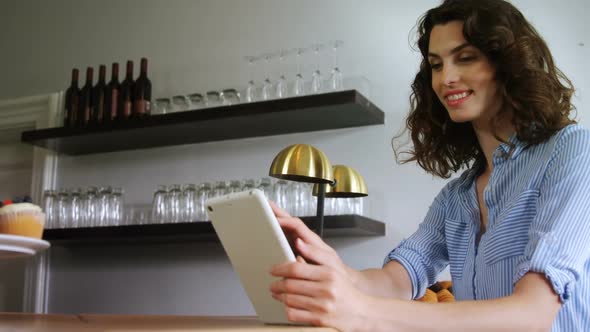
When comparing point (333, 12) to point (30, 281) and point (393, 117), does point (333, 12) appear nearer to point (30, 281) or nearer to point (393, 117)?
point (393, 117)

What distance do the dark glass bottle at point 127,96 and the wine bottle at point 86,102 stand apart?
6.9 inches

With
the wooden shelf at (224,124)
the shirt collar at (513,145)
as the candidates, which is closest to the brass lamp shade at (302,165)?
the shirt collar at (513,145)

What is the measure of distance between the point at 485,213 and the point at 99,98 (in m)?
2.25

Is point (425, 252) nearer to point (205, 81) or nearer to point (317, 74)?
point (317, 74)

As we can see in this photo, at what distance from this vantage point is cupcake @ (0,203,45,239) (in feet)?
6.70

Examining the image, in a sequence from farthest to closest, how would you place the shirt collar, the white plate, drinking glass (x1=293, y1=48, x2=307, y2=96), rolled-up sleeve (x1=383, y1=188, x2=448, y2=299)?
drinking glass (x1=293, y1=48, x2=307, y2=96) → the white plate → rolled-up sleeve (x1=383, y1=188, x2=448, y2=299) → the shirt collar

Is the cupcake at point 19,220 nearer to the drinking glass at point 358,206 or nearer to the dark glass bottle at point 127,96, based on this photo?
the dark glass bottle at point 127,96

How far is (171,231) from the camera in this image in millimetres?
2625

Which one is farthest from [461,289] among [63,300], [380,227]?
[63,300]

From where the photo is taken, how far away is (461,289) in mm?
1199

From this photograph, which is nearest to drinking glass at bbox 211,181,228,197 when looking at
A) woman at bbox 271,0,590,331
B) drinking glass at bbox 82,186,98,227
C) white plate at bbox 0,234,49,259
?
drinking glass at bbox 82,186,98,227

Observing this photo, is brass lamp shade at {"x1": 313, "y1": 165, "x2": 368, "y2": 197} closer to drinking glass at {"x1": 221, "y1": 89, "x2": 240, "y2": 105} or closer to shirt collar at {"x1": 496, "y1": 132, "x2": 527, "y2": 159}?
shirt collar at {"x1": 496, "y1": 132, "x2": 527, "y2": 159}

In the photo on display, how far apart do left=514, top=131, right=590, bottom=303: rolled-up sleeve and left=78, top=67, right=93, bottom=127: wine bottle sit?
2.42 meters

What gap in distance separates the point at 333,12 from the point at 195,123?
0.72 m
